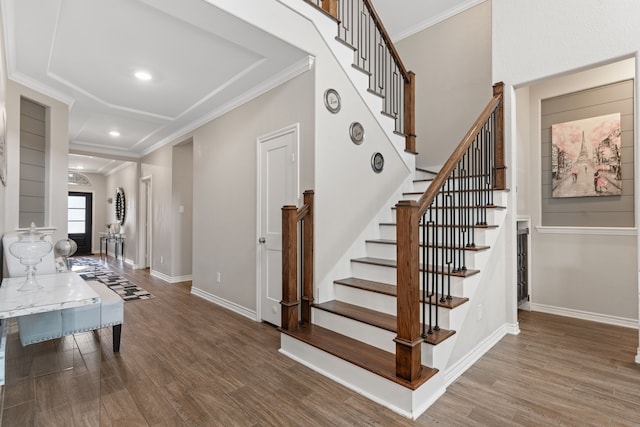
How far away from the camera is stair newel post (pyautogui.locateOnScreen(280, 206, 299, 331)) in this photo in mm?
2793

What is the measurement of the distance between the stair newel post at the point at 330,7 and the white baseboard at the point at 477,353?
3266 mm

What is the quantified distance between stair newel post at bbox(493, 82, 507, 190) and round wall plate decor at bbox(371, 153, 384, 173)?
1.11m

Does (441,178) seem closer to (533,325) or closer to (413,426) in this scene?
(413,426)

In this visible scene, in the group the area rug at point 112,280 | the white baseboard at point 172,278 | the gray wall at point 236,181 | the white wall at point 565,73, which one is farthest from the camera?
the white baseboard at point 172,278

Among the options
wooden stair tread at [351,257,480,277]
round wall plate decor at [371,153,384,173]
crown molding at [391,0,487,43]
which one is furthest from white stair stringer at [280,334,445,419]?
crown molding at [391,0,487,43]

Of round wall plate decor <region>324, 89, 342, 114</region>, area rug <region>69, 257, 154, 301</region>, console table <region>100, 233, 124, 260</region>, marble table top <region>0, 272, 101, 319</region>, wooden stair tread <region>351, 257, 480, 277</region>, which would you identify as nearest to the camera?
marble table top <region>0, 272, 101, 319</region>

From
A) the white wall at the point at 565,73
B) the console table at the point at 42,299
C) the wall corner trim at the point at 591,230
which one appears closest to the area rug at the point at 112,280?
the console table at the point at 42,299

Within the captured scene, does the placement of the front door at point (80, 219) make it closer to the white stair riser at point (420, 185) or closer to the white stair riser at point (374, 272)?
the white stair riser at point (374, 272)

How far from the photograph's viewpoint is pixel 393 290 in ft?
8.86

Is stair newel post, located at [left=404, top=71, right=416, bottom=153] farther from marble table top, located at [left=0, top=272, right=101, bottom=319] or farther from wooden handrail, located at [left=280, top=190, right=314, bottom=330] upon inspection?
marble table top, located at [left=0, top=272, right=101, bottom=319]

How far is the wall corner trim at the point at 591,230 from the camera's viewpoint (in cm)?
338

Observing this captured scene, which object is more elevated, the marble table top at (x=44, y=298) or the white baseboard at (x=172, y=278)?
the marble table top at (x=44, y=298)

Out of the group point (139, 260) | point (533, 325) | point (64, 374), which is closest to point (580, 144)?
point (533, 325)

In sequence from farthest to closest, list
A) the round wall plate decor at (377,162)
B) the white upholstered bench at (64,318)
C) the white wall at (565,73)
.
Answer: the round wall plate decor at (377,162), the white wall at (565,73), the white upholstered bench at (64,318)
